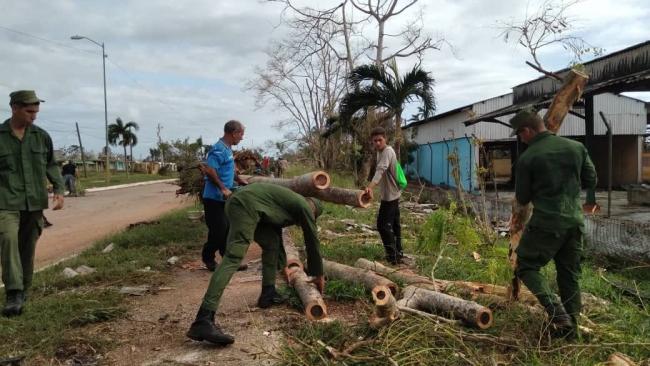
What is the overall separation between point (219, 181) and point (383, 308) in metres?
3.11

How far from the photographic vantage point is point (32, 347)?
4.00 meters

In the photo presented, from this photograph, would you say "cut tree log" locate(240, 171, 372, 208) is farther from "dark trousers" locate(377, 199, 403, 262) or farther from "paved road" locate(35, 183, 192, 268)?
"paved road" locate(35, 183, 192, 268)

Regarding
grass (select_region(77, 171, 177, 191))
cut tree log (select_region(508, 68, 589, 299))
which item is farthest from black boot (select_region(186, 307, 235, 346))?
grass (select_region(77, 171, 177, 191))

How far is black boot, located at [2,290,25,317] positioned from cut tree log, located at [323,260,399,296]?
2901 millimetres

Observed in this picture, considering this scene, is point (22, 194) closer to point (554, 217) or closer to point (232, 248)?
point (232, 248)

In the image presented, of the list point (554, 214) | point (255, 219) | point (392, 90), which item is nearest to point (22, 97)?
point (255, 219)

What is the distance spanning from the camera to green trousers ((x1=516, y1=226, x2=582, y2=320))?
13.0 feet

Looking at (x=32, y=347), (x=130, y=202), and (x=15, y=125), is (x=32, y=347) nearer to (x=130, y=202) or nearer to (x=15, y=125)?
(x=15, y=125)

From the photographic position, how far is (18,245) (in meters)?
5.07

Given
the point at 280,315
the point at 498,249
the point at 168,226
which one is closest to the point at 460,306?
the point at 280,315

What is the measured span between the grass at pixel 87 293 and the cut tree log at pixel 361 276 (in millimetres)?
2082

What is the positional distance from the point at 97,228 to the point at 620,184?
21.6 metres

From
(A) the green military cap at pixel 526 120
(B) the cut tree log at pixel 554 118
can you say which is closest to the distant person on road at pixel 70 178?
(B) the cut tree log at pixel 554 118

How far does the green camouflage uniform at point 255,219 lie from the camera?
4.00m
